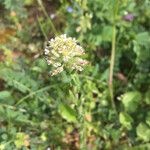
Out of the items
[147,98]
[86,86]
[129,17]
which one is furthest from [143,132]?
[129,17]

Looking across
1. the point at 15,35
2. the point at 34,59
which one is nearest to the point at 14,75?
the point at 34,59

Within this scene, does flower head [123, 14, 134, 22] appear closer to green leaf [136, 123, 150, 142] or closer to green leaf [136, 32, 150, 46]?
green leaf [136, 32, 150, 46]

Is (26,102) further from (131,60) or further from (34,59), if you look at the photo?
(131,60)

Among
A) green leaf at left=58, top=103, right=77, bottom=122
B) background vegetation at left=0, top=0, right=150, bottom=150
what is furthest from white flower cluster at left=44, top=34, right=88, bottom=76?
green leaf at left=58, top=103, right=77, bottom=122

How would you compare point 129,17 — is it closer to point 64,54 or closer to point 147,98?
point 147,98

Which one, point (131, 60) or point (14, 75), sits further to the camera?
point (131, 60)

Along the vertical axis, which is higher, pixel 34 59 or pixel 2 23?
pixel 2 23

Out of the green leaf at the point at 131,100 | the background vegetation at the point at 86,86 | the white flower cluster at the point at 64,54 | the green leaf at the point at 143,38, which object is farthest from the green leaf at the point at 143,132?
the white flower cluster at the point at 64,54
